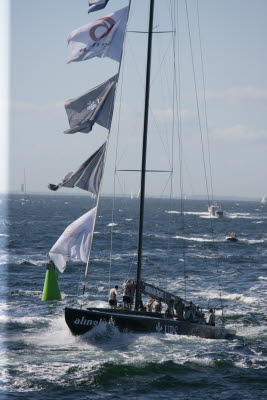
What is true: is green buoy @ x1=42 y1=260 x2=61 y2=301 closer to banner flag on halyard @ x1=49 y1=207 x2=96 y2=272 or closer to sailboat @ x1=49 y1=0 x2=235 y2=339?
sailboat @ x1=49 y1=0 x2=235 y2=339

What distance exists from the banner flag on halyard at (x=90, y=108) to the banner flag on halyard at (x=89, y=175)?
1.03 m

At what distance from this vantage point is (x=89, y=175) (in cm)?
2008

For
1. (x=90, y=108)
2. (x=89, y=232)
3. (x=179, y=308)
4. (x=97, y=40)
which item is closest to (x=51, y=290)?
(x=179, y=308)

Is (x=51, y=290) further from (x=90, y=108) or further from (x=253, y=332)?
(x=90, y=108)

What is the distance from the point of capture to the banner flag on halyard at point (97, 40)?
20.4 meters

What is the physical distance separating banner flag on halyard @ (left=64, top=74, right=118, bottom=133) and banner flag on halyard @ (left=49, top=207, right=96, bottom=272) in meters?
3.30

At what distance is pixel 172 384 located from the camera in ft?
57.8

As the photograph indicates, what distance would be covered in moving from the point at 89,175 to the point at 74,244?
2.61 metres

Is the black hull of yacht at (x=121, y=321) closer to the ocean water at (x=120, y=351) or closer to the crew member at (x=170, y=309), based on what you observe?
the ocean water at (x=120, y=351)

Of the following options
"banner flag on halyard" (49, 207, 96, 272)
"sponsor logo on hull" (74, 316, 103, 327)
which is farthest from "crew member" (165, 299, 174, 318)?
"banner flag on halyard" (49, 207, 96, 272)

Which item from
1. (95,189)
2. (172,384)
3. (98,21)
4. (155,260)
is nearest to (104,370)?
(172,384)

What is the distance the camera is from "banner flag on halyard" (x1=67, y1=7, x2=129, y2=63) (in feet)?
66.9

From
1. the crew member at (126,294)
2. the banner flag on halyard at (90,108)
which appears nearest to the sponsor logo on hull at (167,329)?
the crew member at (126,294)

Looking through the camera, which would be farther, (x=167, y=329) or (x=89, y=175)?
(x=167, y=329)
